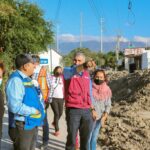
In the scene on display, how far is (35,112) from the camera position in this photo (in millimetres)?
6031

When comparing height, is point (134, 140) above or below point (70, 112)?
below

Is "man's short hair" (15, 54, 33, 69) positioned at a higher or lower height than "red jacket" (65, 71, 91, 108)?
higher

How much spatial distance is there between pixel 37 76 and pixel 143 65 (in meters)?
→ 60.6

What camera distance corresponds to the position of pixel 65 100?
7.98m

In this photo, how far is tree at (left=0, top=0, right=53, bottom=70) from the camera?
29.4 meters

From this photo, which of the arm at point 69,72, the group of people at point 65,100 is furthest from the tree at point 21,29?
the arm at point 69,72

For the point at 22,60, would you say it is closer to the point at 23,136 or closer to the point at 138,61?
the point at 23,136

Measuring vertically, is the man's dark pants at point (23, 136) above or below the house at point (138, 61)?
below

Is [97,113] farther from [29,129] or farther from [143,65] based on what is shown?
[143,65]

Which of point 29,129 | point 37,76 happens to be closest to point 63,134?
point 37,76

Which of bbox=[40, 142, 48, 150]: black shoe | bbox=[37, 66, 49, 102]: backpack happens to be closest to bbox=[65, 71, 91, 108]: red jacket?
bbox=[37, 66, 49, 102]: backpack

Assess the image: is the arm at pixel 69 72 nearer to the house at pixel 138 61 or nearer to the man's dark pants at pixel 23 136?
the man's dark pants at pixel 23 136

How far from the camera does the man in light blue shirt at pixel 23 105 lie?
5930mm

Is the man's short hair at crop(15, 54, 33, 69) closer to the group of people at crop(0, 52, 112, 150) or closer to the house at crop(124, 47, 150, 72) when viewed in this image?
the group of people at crop(0, 52, 112, 150)
